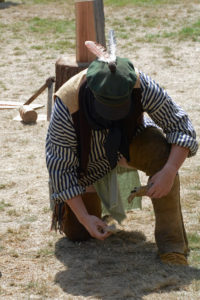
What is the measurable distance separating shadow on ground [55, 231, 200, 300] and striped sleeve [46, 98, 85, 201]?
18.0 inches

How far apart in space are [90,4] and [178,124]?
4.34ft

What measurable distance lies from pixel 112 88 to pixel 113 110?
0.12 m

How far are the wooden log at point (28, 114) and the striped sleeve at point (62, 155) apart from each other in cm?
336

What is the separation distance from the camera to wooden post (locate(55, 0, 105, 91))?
14.7 ft

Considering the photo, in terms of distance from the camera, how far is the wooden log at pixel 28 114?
6.86 meters

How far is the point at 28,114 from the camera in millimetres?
6871

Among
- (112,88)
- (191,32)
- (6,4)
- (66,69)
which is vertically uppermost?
(112,88)

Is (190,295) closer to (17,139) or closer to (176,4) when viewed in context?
(17,139)

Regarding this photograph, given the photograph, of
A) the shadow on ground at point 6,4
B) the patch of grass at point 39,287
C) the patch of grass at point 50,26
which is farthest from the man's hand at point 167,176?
the shadow on ground at point 6,4

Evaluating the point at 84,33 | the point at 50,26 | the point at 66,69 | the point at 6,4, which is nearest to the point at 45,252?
the point at 66,69

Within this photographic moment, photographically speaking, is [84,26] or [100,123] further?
[84,26]

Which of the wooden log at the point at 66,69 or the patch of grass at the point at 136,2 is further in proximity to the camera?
the patch of grass at the point at 136,2

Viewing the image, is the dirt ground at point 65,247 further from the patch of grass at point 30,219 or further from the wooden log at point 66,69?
the wooden log at point 66,69

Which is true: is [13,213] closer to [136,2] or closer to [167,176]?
[167,176]
